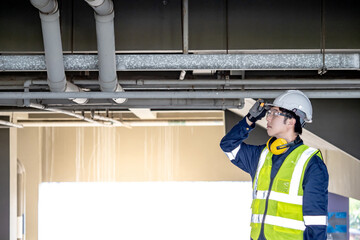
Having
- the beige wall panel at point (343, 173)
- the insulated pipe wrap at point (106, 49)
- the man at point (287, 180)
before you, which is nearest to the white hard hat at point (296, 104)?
the man at point (287, 180)

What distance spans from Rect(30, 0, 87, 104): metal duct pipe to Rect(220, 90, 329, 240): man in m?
1.00

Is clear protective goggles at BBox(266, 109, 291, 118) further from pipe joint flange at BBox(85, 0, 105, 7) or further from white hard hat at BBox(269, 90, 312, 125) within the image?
pipe joint flange at BBox(85, 0, 105, 7)

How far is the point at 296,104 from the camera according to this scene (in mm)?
2156

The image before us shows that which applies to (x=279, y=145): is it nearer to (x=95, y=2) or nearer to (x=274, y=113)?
(x=274, y=113)

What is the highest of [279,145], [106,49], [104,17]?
[104,17]

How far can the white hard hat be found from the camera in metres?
2.14

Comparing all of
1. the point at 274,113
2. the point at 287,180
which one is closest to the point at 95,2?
the point at 274,113

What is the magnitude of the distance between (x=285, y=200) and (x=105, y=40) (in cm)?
118

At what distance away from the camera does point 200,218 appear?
33.0 ft

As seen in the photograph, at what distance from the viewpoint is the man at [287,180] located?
6.05ft

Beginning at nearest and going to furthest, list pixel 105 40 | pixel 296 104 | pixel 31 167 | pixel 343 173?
1. pixel 296 104
2. pixel 105 40
3. pixel 343 173
4. pixel 31 167

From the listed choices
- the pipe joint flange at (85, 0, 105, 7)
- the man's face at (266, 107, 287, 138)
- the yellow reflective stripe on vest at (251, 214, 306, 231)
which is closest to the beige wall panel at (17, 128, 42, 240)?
the pipe joint flange at (85, 0, 105, 7)

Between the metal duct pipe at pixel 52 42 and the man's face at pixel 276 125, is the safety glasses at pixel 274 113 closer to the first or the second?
the man's face at pixel 276 125

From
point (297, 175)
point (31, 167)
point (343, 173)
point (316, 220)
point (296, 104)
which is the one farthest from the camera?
point (31, 167)
